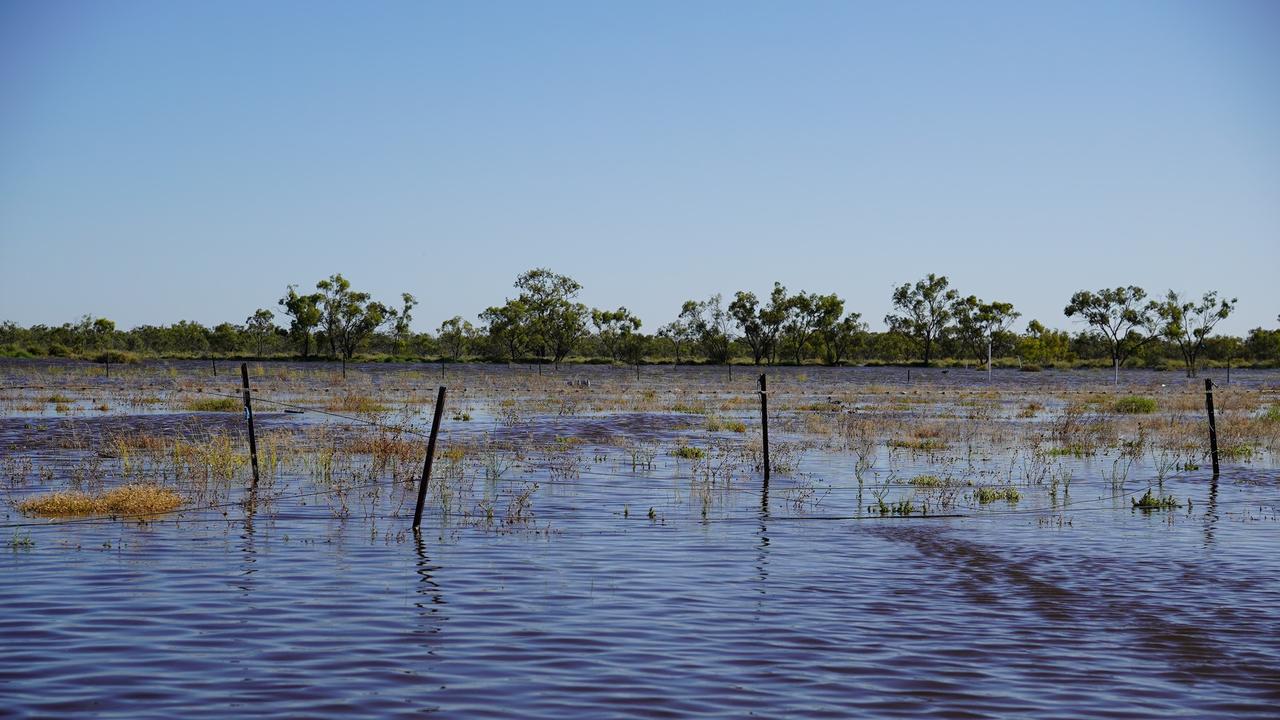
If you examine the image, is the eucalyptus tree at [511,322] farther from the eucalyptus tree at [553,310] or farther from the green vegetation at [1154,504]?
the green vegetation at [1154,504]

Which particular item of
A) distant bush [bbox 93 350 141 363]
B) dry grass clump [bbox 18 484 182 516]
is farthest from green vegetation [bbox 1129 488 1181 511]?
distant bush [bbox 93 350 141 363]

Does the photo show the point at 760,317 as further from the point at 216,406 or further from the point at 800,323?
the point at 216,406

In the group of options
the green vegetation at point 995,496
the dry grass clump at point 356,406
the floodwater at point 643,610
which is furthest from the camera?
the dry grass clump at point 356,406

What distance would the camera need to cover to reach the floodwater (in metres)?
7.81

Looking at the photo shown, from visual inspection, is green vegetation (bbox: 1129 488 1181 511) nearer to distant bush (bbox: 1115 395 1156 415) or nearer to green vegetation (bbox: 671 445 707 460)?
green vegetation (bbox: 671 445 707 460)

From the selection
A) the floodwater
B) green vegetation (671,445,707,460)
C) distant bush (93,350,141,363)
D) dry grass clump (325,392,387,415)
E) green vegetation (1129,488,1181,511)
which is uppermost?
distant bush (93,350,141,363)

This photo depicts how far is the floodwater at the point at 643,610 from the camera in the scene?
7.81 meters

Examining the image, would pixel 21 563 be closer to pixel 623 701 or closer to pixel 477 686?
pixel 477 686

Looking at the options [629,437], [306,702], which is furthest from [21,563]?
[629,437]

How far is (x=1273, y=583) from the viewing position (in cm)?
1196

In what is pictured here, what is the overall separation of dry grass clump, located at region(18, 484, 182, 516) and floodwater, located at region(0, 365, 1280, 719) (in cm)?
46

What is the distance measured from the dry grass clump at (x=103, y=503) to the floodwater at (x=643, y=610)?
0.46 m

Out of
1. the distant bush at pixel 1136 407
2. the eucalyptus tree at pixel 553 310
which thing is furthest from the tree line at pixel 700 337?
the distant bush at pixel 1136 407

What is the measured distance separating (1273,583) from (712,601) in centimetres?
634
